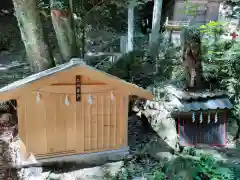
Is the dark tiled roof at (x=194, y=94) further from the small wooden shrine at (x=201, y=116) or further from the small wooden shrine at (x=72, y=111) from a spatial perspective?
the small wooden shrine at (x=72, y=111)

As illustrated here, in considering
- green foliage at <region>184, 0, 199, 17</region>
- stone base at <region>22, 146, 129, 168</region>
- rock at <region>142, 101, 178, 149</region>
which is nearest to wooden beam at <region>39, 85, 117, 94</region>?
stone base at <region>22, 146, 129, 168</region>

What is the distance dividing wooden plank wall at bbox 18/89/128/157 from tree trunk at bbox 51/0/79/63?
111 inches

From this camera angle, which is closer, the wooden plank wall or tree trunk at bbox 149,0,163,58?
the wooden plank wall

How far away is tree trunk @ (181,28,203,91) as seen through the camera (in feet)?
26.0

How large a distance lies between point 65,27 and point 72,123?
Result: 3.57 meters

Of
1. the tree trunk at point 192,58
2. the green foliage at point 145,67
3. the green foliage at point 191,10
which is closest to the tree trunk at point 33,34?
the green foliage at point 145,67

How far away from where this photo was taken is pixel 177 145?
8.06 m

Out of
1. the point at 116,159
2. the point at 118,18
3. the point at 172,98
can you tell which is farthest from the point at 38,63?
the point at 118,18

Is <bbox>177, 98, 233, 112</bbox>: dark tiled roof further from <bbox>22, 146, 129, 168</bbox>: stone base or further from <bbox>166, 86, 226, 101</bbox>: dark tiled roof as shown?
<bbox>22, 146, 129, 168</bbox>: stone base

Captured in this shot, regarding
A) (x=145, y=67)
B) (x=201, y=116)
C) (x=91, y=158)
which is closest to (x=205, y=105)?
(x=201, y=116)

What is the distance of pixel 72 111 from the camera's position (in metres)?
6.40

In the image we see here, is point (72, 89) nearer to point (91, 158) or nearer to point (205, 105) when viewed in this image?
point (91, 158)

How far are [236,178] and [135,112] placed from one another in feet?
16.9

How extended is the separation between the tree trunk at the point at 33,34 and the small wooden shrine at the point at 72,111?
197cm
